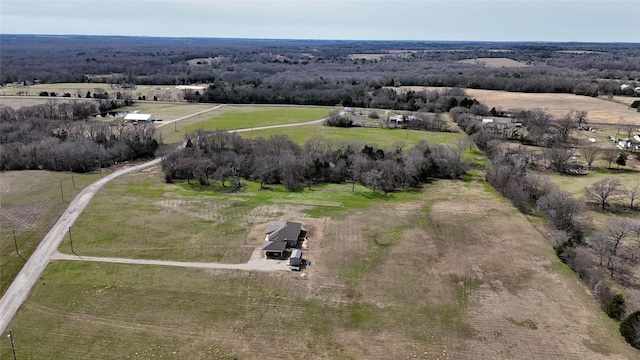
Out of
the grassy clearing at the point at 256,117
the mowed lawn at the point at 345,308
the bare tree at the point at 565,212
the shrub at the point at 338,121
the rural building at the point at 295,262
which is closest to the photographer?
the mowed lawn at the point at 345,308

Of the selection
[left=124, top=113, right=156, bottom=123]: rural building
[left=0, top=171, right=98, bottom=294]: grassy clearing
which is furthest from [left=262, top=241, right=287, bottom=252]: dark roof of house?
[left=124, top=113, right=156, bottom=123]: rural building

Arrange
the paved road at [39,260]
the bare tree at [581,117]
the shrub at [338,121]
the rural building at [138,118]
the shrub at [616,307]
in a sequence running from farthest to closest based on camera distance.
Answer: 1. the rural building at [138,118]
2. the shrub at [338,121]
3. the bare tree at [581,117]
4. the paved road at [39,260]
5. the shrub at [616,307]

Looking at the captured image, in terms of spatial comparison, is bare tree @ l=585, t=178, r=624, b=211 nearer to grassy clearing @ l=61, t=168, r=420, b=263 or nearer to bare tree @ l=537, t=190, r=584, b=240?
bare tree @ l=537, t=190, r=584, b=240

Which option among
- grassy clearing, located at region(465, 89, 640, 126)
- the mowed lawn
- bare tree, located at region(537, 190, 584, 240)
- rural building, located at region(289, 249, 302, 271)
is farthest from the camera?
grassy clearing, located at region(465, 89, 640, 126)

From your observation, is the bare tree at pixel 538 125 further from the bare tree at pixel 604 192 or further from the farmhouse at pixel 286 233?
the farmhouse at pixel 286 233

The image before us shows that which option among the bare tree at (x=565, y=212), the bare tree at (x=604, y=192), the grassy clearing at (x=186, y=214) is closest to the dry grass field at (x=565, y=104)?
the bare tree at (x=604, y=192)

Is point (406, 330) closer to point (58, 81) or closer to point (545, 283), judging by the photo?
point (545, 283)

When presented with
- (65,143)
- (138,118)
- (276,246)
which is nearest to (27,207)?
(65,143)
